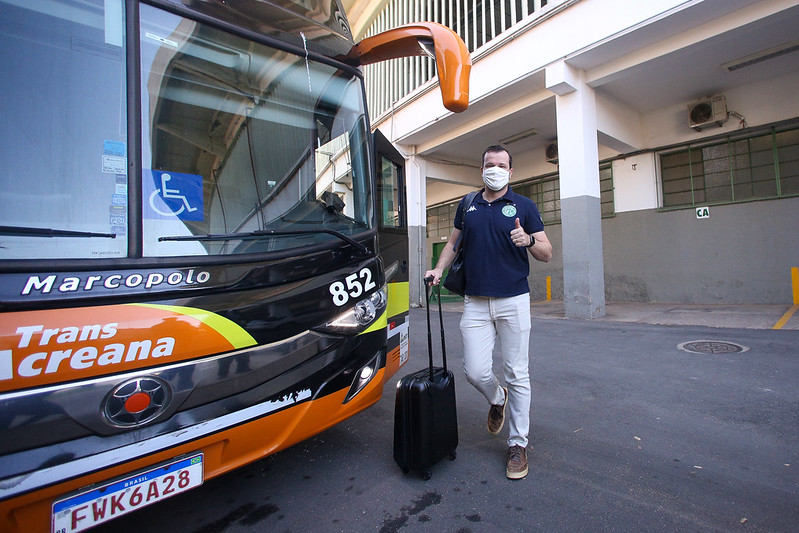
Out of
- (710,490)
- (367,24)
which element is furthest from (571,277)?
(367,24)

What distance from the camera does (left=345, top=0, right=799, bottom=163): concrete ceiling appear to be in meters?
6.41

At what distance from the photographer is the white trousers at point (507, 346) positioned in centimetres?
242

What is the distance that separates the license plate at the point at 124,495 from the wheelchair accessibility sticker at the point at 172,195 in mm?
1073

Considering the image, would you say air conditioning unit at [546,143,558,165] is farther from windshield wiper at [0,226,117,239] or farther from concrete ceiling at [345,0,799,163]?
windshield wiper at [0,226,117,239]

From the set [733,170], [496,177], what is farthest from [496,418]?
[733,170]

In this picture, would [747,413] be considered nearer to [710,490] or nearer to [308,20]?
[710,490]

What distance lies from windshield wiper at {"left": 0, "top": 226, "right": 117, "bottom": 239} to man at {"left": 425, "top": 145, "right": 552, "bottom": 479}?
1.67m

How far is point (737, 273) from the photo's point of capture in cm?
881

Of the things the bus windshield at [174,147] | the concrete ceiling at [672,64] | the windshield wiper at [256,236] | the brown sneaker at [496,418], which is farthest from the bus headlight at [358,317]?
the concrete ceiling at [672,64]

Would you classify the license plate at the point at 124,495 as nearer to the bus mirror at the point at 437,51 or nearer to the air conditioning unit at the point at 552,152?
the bus mirror at the point at 437,51

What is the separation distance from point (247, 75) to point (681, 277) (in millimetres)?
10777

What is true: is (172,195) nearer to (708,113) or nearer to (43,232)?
(43,232)

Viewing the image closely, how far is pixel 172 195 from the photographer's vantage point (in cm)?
187

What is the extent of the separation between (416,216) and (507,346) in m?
10.8
